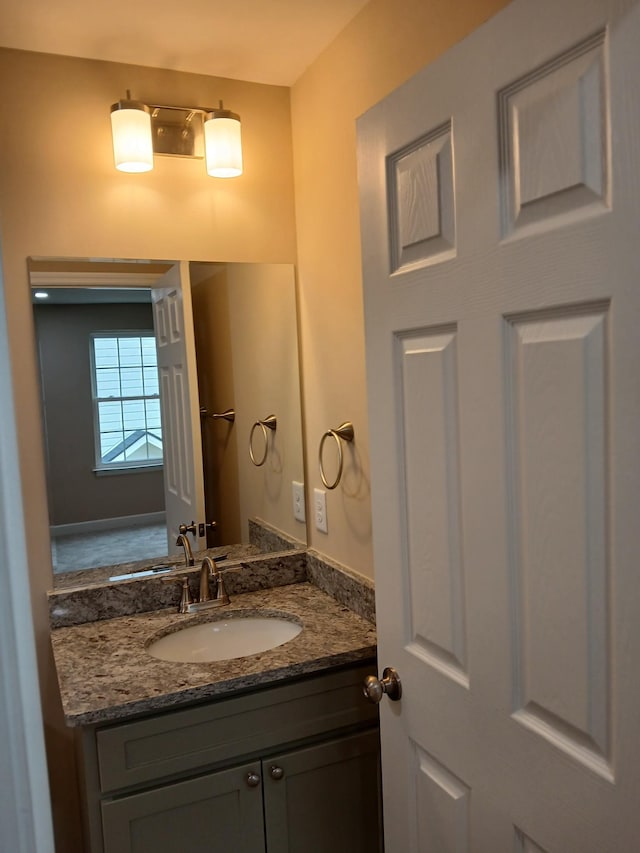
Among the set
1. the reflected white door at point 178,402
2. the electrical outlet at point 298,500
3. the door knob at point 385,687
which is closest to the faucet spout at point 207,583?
the reflected white door at point 178,402

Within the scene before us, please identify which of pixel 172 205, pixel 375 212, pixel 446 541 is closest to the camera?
pixel 446 541

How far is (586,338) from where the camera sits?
34.2 inches

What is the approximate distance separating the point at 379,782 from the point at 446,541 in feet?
2.94

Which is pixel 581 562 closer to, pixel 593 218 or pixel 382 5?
pixel 593 218

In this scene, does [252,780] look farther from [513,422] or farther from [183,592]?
[513,422]

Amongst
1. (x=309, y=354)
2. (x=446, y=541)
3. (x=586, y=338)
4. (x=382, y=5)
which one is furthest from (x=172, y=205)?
(x=586, y=338)

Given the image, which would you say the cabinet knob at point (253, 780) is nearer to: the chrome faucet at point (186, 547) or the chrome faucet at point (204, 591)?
the chrome faucet at point (204, 591)

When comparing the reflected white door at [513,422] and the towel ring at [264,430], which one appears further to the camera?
the towel ring at [264,430]

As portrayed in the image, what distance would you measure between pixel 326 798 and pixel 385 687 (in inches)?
19.8

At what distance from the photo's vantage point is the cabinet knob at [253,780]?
1581 mm

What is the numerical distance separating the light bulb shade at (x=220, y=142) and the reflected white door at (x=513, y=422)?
0.76m

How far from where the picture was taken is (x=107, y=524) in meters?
2.00

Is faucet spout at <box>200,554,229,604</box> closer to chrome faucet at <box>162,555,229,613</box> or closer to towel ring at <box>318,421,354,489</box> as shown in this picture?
chrome faucet at <box>162,555,229,613</box>

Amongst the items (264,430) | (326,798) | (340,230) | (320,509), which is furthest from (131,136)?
(326,798)
